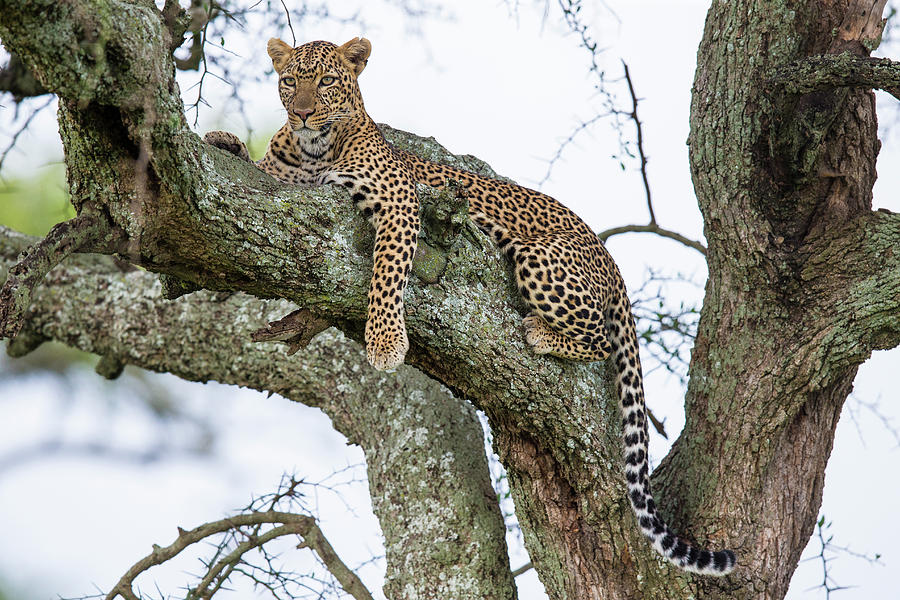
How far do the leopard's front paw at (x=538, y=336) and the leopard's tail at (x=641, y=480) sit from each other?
26.9 inches

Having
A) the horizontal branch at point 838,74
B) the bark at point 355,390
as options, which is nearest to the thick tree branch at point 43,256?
the bark at point 355,390

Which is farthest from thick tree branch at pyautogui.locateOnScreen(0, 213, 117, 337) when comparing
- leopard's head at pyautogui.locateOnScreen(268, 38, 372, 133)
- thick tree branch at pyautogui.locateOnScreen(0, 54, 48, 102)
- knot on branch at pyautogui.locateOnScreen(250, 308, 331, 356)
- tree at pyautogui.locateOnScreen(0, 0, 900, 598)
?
thick tree branch at pyautogui.locateOnScreen(0, 54, 48, 102)

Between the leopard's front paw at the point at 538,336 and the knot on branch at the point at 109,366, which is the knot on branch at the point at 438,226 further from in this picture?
the knot on branch at the point at 109,366

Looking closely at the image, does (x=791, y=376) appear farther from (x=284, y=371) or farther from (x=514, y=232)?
(x=284, y=371)

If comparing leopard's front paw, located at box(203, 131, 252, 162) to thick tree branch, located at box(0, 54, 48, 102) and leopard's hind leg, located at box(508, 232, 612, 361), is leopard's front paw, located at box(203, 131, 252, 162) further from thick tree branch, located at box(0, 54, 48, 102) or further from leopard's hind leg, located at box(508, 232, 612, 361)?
thick tree branch, located at box(0, 54, 48, 102)

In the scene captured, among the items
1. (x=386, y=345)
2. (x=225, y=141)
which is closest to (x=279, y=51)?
(x=225, y=141)

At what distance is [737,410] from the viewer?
4.83 meters

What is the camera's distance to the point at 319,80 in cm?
505

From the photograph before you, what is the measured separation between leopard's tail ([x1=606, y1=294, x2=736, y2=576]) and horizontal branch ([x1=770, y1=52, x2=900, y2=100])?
5.26 feet

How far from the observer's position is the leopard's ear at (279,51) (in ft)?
17.2

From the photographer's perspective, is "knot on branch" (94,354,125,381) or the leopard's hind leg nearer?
the leopard's hind leg

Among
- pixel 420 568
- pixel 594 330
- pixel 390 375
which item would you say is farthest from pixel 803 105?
pixel 420 568

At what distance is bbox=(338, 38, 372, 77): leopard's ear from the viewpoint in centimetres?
526

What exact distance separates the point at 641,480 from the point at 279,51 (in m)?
3.03
